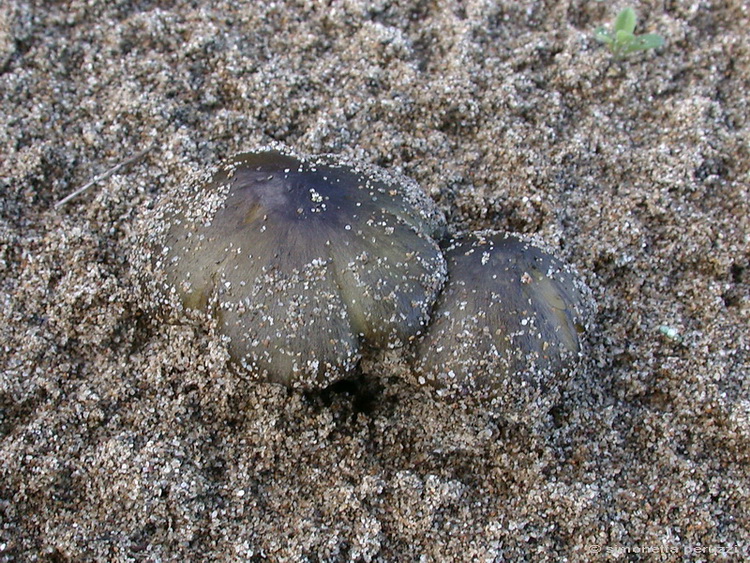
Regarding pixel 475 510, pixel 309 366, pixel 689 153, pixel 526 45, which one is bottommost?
pixel 475 510

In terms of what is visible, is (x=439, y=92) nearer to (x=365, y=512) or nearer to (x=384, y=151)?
(x=384, y=151)

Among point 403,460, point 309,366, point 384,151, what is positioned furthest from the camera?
point 384,151

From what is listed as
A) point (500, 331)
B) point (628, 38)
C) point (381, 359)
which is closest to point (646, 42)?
point (628, 38)

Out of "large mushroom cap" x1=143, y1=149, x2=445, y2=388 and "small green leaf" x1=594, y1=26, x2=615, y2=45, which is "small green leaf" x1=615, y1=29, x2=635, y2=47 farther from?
"large mushroom cap" x1=143, y1=149, x2=445, y2=388

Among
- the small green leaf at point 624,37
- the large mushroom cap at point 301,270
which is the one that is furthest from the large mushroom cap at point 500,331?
the small green leaf at point 624,37

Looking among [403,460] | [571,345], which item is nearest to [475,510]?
[403,460]

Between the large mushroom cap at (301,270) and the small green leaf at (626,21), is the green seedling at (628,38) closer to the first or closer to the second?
the small green leaf at (626,21)

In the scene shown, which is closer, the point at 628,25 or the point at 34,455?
the point at 34,455

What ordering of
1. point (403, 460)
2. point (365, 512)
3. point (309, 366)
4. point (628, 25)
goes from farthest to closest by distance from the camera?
point (628, 25)
point (403, 460)
point (365, 512)
point (309, 366)

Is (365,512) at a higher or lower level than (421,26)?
lower
